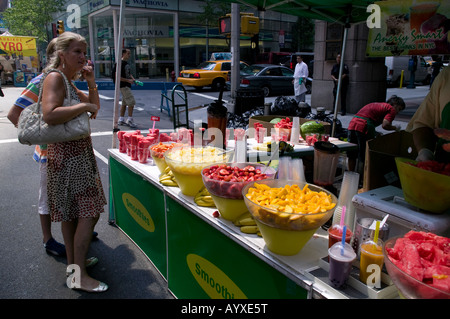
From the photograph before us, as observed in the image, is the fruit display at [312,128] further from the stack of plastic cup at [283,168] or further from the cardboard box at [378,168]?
the stack of plastic cup at [283,168]

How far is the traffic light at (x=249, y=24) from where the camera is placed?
9.52m

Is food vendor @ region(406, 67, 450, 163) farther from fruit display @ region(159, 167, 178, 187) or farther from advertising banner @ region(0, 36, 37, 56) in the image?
advertising banner @ region(0, 36, 37, 56)

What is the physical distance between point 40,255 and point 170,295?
158 centimetres

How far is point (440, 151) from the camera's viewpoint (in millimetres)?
2404

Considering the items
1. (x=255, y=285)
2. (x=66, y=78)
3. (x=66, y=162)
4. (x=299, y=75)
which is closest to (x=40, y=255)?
(x=66, y=162)

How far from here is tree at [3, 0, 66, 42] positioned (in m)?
29.8

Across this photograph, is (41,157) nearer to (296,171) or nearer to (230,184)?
(230,184)

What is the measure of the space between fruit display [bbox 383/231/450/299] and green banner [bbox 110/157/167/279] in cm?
200

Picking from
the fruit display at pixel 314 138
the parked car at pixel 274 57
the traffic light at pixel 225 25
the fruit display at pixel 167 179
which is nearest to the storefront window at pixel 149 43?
the parked car at pixel 274 57

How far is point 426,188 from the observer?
176 centimetres

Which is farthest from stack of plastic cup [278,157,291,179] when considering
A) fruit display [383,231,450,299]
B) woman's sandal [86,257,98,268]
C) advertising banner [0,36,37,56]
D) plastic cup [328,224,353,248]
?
advertising banner [0,36,37,56]

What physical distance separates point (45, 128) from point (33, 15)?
33156 mm

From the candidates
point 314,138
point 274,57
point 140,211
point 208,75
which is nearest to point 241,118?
point 314,138
